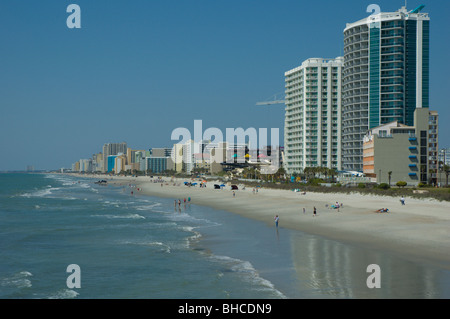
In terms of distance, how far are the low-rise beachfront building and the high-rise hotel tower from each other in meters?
28.2

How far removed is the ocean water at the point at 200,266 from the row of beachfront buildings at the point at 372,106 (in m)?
65.1

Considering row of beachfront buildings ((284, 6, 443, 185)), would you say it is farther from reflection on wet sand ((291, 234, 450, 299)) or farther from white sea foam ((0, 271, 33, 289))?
A: white sea foam ((0, 271, 33, 289))

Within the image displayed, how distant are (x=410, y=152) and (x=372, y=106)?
113 ft

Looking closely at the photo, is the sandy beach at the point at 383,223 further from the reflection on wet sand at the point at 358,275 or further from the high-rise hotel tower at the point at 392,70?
the high-rise hotel tower at the point at 392,70

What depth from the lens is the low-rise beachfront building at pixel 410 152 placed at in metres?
97.8

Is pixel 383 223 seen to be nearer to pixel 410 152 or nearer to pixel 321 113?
pixel 410 152

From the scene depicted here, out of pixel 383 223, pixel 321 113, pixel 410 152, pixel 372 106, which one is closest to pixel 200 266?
pixel 383 223

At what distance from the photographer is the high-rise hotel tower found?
5007 inches

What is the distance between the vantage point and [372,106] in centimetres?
12912

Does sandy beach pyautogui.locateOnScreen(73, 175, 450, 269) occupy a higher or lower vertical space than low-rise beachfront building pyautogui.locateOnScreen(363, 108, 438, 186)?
lower

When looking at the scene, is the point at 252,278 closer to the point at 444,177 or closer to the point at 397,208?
the point at 397,208
